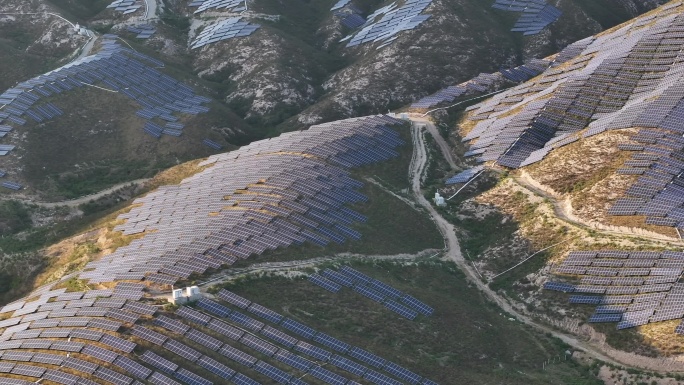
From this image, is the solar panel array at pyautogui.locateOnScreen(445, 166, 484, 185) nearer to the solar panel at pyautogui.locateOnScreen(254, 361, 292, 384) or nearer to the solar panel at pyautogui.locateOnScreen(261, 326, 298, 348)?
the solar panel at pyautogui.locateOnScreen(261, 326, 298, 348)

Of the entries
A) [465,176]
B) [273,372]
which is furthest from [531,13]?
[273,372]

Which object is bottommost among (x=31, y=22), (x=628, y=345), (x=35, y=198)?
(x=628, y=345)

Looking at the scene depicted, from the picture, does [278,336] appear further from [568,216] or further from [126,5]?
[126,5]

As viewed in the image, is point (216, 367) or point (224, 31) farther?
point (224, 31)

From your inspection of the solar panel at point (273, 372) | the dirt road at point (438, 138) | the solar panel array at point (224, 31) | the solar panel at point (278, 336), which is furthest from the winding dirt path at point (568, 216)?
the solar panel array at point (224, 31)

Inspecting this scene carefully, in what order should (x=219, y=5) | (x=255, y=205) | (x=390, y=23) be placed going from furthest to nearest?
(x=219, y=5), (x=390, y=23), (x=255, y=205)

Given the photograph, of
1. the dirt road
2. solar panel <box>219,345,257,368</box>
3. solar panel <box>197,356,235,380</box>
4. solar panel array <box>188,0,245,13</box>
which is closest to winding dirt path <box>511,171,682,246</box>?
the dirt road

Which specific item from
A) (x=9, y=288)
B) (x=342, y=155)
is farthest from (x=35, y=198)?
(x=342, y=155)

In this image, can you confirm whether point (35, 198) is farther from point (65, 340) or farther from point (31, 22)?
point (31, 22)
